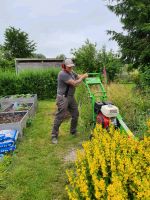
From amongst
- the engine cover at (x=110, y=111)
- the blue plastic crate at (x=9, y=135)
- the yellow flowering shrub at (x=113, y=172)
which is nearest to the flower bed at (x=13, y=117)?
the blue plastic crate at (x=9, y=135)

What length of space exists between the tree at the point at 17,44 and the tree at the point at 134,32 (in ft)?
109

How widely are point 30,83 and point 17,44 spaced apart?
30.7 meters

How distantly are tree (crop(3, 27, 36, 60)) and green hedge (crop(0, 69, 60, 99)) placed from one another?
28.8m

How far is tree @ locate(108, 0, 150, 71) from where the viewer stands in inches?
513

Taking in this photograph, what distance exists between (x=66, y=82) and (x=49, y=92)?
10916 mm

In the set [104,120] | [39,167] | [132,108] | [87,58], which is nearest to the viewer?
[39,167]

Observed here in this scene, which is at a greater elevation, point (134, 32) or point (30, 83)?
point (134, 32)

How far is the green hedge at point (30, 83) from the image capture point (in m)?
17.7

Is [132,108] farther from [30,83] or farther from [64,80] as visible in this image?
[30,83]

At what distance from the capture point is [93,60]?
21.8 meters

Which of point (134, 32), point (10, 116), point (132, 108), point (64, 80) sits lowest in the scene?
point (10, 116)

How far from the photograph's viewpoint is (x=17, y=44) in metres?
47.0

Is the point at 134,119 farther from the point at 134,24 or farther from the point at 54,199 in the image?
the point at 134,24

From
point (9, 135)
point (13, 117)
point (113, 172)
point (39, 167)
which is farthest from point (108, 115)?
point (13, 117)
